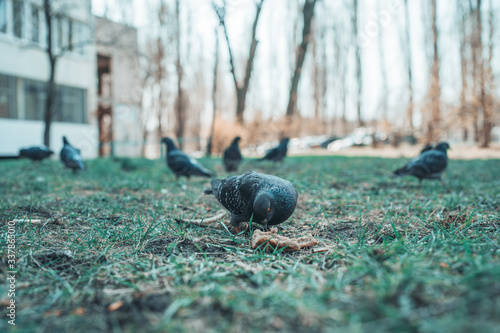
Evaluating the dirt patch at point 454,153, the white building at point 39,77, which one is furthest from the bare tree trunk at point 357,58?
the white building at point 39,77

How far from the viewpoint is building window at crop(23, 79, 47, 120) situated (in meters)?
14.7

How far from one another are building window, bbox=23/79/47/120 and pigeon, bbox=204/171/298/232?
15.4 m

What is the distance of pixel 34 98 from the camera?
15.0m

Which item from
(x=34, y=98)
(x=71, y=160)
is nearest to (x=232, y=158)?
(x=71, y=160)

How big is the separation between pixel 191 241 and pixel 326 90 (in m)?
31.7

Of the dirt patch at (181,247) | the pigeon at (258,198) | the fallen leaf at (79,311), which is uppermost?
the pigeon at (258,198)

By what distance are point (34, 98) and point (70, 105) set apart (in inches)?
73.4

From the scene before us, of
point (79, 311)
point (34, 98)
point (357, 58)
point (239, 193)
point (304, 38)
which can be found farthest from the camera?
point (357, 58)

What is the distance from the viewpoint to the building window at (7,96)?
44.8 ft

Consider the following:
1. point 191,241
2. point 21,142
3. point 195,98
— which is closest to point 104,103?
point 21,142

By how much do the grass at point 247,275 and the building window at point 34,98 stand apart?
1376 cm

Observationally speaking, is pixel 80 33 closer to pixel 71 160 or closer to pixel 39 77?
pixel 39 77

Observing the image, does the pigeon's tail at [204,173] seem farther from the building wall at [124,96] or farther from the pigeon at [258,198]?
the building wall at [124,96]

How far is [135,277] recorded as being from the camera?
1.87 meters
